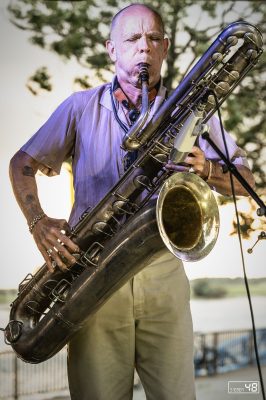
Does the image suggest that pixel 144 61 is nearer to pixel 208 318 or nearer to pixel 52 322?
pixel 52 322

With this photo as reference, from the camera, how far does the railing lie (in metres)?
3.60

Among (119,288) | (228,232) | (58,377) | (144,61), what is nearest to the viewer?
(119,288)

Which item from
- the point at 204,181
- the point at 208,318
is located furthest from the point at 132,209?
the point at 208,318

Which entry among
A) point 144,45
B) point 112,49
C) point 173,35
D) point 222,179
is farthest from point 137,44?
point 173,35

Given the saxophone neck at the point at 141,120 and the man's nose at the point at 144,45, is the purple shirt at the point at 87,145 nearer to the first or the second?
the saxophone neck at the point at 141,120

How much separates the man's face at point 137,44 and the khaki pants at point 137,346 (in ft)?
2.56

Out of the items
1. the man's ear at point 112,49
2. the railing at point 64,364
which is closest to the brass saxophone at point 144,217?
the man's ear at point 112,49

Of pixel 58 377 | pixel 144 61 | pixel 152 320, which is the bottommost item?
pixel 58 377

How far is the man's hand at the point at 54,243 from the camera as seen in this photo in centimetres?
224

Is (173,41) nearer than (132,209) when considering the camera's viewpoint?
No

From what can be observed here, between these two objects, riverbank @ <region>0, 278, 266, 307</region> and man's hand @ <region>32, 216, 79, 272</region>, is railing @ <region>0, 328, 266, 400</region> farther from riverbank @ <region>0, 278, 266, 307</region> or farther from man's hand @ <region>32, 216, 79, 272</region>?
Result: man's hand @ <region>32, 216, 79, 272</region>

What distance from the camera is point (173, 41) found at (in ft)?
13.2

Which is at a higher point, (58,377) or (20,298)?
(20,298)

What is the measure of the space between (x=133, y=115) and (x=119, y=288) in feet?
2.35
